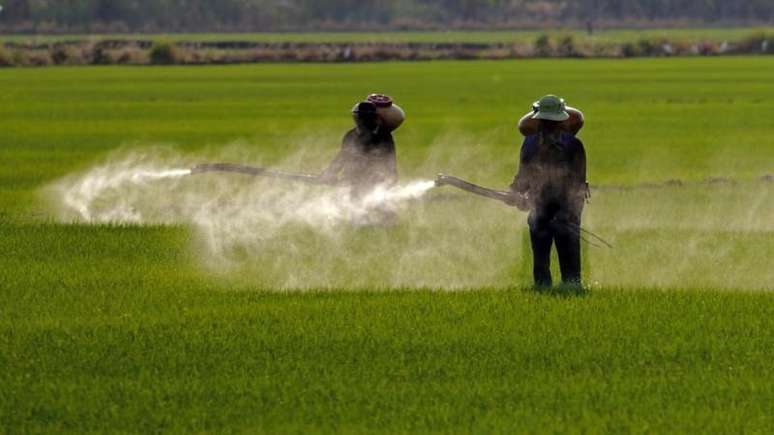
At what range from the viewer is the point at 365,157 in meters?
16.8

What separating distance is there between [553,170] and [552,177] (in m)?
0.06

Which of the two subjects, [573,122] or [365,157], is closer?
[573,122]

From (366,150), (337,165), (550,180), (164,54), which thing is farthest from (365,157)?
(164,54)

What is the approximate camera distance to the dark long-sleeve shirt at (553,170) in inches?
541

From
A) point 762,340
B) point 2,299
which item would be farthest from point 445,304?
point 2,299

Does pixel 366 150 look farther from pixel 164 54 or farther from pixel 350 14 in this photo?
pixel 350 14

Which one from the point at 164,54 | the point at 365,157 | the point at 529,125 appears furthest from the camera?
the point at 164,54

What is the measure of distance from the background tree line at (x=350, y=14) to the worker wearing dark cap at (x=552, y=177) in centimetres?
15112

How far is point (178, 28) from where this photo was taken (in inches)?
6708

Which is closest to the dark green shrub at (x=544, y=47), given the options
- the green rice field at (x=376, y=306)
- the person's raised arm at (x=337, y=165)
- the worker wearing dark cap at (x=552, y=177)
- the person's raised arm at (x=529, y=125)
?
the green rice field at (x=376, y=306)

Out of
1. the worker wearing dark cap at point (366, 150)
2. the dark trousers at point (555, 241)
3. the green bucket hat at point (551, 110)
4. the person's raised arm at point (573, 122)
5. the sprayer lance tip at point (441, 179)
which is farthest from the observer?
the worker wearing dark cap at point (366, 150)

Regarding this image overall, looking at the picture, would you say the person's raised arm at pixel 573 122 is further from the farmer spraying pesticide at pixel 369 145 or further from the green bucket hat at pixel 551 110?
the farmer spraying pesticide at pixel 369 145

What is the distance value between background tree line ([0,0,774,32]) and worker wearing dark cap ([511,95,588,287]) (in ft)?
496

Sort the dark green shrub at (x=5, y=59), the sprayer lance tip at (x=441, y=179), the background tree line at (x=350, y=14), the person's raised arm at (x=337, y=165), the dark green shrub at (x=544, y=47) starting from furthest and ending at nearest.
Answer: the background tree line at (x=350, y=14), the dark green shrub at (x=544, y=47), the dark green shrub at (x=5, y=59), the person's raised arm at (x=337, y=165), the sprayer lance tip at (x=441, y=179)
